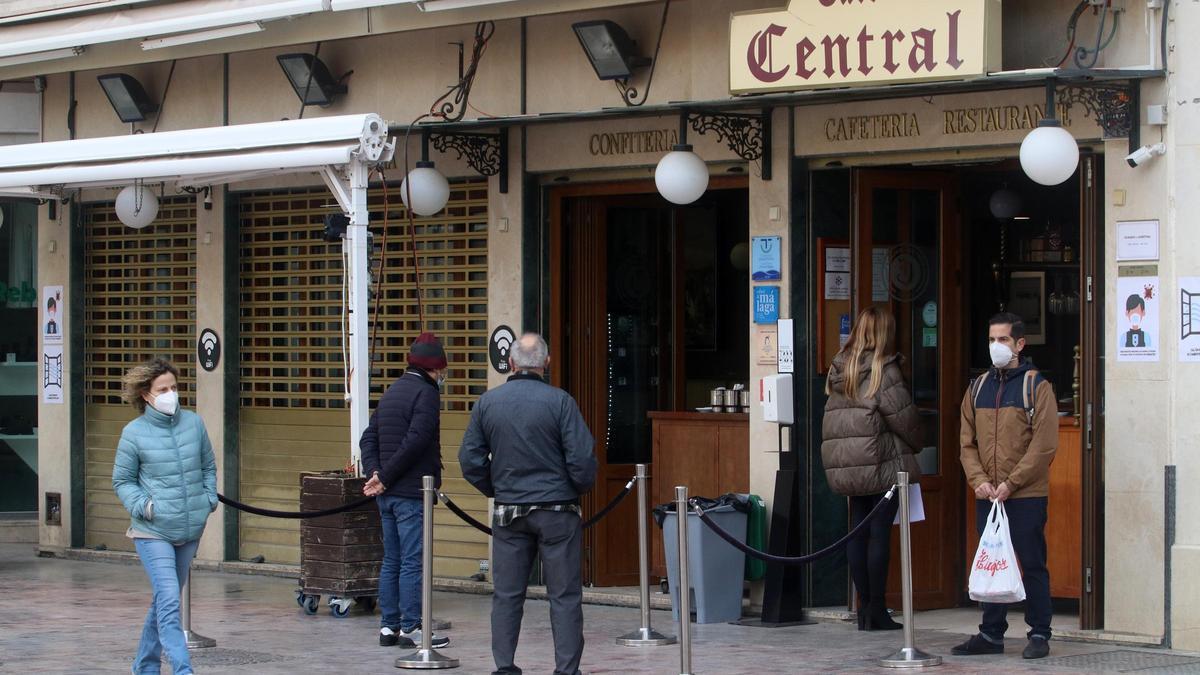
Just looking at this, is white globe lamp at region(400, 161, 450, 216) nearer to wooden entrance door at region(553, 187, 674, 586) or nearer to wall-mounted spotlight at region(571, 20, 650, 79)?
wooden entrance door at region(553, 187, 674, 586)

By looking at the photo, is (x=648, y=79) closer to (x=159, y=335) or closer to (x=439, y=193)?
(x=439, y=193)

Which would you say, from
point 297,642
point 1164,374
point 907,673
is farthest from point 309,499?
point 1164,374

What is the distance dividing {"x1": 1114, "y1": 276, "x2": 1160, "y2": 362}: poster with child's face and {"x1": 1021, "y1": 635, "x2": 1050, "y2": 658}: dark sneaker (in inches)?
61.6

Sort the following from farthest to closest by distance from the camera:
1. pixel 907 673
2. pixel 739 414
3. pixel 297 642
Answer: pixel 739 414
pixel 297 642
pixel 907 673

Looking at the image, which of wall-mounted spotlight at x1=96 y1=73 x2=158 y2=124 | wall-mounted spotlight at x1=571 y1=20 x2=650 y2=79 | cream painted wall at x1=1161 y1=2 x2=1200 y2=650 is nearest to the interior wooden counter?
wall-mounted spotlight at x1=571 y1=20 x2=650 y2=79

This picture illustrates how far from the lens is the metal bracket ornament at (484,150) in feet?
41.6

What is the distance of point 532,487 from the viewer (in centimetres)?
892

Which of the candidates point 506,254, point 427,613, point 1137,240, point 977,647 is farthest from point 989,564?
point 506,254

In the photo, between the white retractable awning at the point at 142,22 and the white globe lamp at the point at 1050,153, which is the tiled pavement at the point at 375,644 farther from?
the white retractable awning at the point at 142,22

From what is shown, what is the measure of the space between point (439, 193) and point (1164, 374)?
15.8ft

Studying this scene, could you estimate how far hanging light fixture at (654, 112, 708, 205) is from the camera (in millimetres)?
10992

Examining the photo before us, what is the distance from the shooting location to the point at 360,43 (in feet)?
44.3

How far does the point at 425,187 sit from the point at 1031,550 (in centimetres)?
466

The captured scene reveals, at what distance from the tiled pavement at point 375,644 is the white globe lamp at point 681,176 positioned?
8.46 ft
